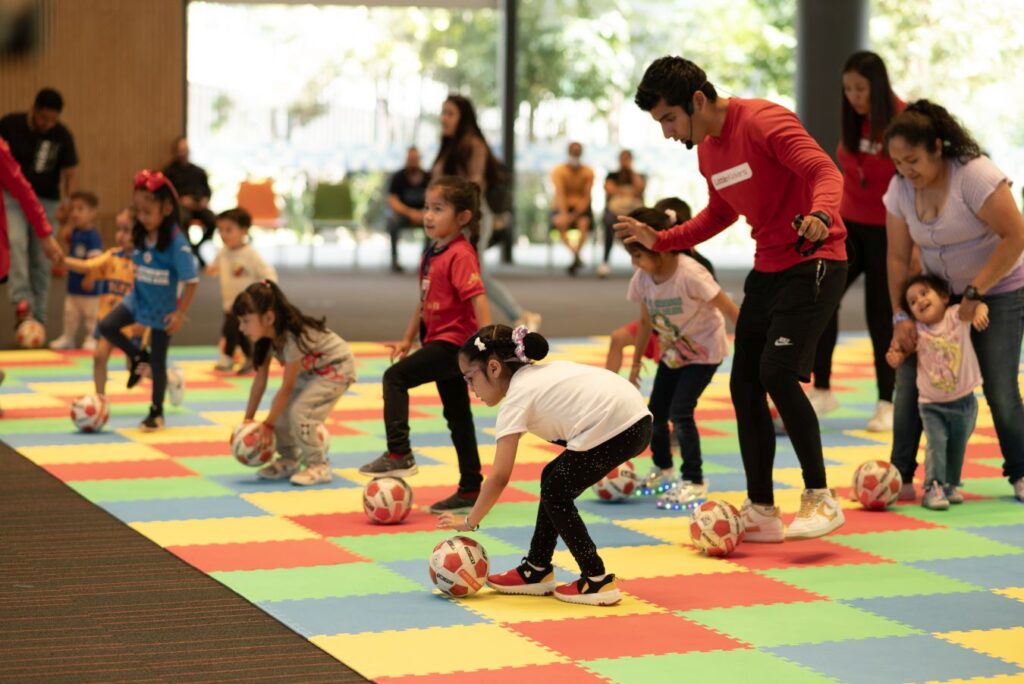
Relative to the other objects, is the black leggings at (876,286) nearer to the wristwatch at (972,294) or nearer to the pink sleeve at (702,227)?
the wristwatch at (972,294)

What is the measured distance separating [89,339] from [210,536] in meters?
6.21

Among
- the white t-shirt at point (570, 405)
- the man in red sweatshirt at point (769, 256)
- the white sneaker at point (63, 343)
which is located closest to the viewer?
the white t-shirt at point (570, 405)

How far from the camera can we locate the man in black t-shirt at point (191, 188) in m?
17.5

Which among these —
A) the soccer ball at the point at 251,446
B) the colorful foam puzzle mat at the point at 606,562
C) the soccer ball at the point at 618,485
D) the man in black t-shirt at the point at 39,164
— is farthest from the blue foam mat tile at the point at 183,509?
the man in black t-shirt at the point at 39,164

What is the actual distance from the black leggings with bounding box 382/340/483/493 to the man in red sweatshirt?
39.8 inches

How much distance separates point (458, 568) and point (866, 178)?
4343 millimetres

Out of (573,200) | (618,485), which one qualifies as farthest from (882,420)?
(573,200)

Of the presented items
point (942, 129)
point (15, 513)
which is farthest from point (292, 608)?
point (942, 129)

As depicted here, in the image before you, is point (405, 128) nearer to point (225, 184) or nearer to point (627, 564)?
point (225, 184)

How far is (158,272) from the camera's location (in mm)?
8367

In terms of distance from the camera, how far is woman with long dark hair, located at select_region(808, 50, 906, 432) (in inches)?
319

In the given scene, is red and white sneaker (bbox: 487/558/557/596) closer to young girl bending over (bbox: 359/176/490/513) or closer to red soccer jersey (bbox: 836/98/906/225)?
young girl bending over (bbox: 359/176/490/513)

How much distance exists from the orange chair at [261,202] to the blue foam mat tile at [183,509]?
1326 centimetres

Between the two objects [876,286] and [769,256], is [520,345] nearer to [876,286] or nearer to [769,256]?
[769,256]
